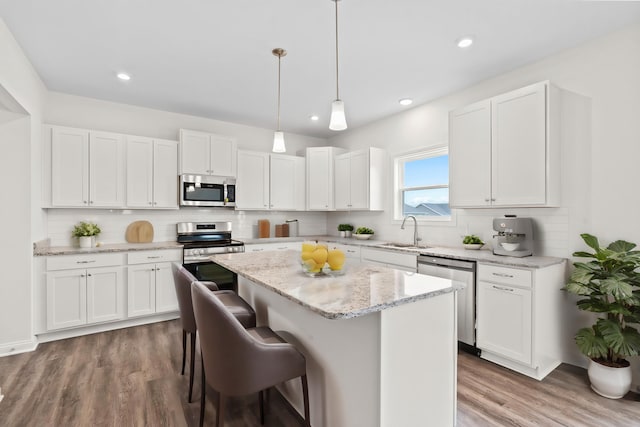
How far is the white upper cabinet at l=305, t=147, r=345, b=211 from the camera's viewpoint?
5.28 metres

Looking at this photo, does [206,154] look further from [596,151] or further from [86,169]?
[596,151]

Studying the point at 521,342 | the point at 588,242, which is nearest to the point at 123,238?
the point at 521,342

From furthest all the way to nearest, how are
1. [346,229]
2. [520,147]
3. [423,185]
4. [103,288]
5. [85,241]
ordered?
[346,229] → [423,185] → [85,241] → [103,288] → [520,147]

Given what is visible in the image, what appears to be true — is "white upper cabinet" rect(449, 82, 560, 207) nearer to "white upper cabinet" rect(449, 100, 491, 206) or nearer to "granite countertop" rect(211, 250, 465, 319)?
"white upper cabinet" rect(449, 100, 491, 206)

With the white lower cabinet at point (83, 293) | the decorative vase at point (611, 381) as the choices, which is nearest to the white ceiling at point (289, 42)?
the white lower cabinet at point (83, 293)

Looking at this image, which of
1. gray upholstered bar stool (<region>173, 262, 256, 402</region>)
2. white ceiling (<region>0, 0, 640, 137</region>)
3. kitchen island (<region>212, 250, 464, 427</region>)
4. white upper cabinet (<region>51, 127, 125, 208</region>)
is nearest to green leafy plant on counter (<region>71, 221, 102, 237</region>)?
white upper cabinet (<region>51, 127, 125, 208</region>)

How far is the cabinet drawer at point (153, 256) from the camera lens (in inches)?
148

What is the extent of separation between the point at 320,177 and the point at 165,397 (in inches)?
148

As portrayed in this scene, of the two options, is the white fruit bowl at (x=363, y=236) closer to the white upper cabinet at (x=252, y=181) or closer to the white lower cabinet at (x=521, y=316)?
the white upper cabinet at (x=252, y=181)

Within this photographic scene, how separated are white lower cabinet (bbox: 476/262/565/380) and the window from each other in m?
1.28

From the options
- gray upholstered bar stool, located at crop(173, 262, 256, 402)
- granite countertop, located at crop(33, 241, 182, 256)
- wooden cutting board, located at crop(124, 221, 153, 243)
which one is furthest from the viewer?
wooden cutting board, located at crop(124, 221, 153, 243)

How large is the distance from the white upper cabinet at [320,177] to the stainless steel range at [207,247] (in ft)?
4.76

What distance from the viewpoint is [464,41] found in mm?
2645

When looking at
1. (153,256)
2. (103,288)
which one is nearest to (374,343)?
(153,256)
